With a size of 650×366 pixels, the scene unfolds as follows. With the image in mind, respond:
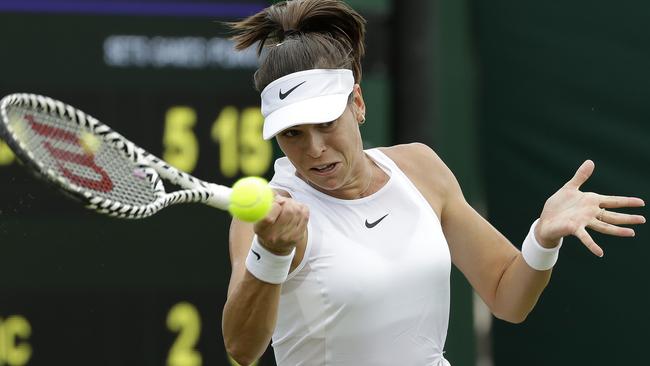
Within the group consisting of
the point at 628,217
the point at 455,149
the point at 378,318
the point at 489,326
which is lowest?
the point at 489,326

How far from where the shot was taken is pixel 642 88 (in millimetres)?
4531

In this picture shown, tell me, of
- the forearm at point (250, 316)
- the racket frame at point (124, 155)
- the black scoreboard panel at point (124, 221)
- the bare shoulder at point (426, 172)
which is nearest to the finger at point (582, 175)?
the bare shoulder at point (426, 172)

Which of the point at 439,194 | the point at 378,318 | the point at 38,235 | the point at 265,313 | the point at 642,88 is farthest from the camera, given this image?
the point at 642,88

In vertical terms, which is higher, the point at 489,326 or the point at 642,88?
the point at 642,88

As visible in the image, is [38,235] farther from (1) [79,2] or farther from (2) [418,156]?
(2) [418,156]

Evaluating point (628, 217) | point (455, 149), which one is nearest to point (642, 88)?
point (455, 149)

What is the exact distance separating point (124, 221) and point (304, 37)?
4.52 feet

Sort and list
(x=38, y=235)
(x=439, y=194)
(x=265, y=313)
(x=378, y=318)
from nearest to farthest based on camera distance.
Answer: (x=265, y=313)
(x=378, y=318)
(x=439, y=194)
(x=38, y=235)

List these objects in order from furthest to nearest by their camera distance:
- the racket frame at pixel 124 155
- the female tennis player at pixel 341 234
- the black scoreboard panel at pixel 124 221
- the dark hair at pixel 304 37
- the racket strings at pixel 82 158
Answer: the black scoreboard panel at pixel 124 221 < the dark hair at pixel 304 37 < the female tennis player at pixel 341 234 < the racket strings at pixel 82 158 < the racket frame at pixel 124 155

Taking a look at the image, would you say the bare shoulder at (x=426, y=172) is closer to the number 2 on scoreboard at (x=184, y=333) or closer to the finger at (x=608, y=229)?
the finger at (x=608, y=229)

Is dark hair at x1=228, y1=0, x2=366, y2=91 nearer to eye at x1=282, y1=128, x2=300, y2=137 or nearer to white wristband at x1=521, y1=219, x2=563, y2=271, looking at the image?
eye at x1=282, y1=128, x2=300, y2=137

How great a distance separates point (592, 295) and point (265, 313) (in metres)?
2.27

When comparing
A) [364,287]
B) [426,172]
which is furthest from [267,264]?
[426,172]

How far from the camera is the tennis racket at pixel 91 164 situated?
2404mm
